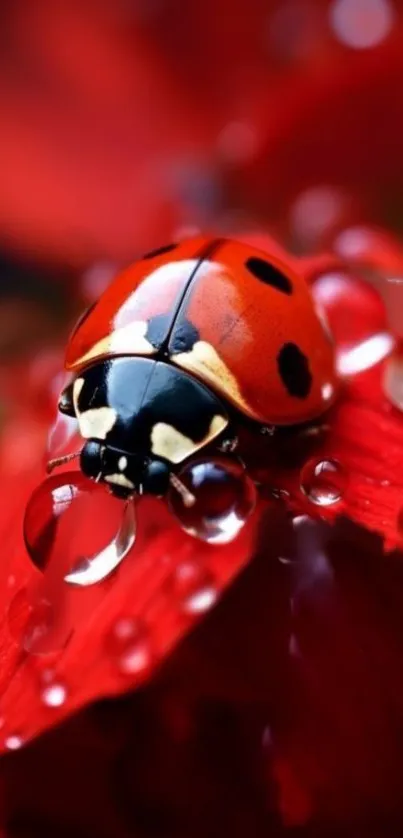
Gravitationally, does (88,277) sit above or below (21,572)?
below

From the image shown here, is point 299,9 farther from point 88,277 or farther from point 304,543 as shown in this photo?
point 304,543

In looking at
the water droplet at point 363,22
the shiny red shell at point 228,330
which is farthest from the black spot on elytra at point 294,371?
the water droplet at point 363,22

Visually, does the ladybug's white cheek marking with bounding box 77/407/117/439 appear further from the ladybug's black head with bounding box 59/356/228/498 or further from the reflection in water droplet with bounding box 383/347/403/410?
the reflection in water droplet with bounding box 383/347/403/410

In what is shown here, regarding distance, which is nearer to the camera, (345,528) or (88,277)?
(345,528)

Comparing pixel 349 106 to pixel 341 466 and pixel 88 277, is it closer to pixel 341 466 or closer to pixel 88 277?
pixel 88 277

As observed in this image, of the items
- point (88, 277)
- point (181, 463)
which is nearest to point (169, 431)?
point (181, 463)

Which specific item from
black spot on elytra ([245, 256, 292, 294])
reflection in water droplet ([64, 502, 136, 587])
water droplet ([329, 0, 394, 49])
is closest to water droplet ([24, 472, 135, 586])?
reflection in water droplet ([64, 502, 136, 587])

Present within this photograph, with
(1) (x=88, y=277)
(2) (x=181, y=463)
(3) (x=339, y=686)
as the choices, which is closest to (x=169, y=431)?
(2) (x=181, y=463)

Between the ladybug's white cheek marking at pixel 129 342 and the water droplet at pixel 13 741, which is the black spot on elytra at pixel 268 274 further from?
the water droplet at pixel 13 741
